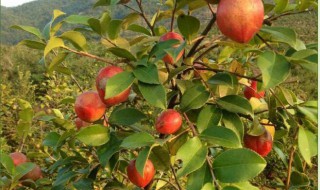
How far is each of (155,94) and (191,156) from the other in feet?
0.44

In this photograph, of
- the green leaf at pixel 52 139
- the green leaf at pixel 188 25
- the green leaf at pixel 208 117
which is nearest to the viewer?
the green leaf at pixel 208 117

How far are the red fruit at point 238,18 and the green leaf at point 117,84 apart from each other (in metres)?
0.20

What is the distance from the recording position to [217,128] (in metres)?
0.76

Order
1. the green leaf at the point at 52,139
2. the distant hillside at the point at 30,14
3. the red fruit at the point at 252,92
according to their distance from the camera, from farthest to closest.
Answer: the distant hillside at the point at 30,14 → the green leaf at the point at 52,139 → the red fruit at the point at 252,92

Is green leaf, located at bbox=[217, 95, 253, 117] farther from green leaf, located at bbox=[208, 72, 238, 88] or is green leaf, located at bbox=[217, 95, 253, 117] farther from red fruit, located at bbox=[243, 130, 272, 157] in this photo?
red fruit, located at bbox=[243, 130, 272, 157]

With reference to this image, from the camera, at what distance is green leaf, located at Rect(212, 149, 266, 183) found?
2.28ft

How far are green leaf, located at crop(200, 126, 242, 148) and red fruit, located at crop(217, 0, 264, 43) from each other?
16cm

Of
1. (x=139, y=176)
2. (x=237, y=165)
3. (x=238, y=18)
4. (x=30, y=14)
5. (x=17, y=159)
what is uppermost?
(x=238, y=18)

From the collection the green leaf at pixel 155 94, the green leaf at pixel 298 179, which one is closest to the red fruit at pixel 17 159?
the green leaf at pixel 155 94

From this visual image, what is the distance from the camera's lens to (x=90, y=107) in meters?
0.92

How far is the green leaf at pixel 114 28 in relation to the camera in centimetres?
84

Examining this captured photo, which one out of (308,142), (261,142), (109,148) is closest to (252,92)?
→ (261,142)

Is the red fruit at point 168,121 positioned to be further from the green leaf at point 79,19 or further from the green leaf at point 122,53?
the green leaf at point 79,19

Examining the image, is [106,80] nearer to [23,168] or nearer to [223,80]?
[223,80]
